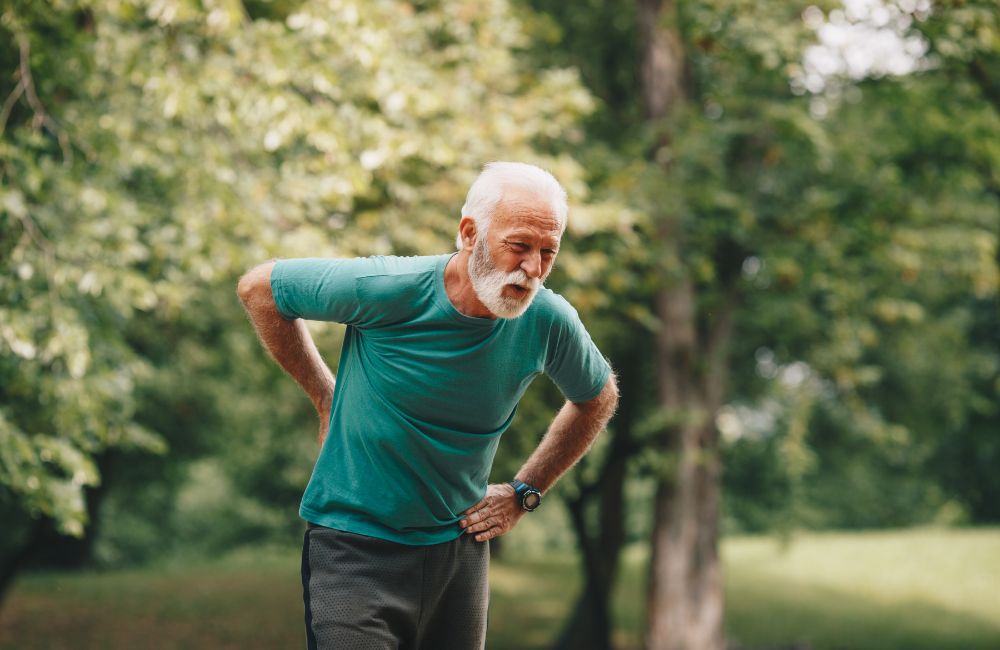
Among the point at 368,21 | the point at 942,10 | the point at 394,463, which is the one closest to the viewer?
the point at 394,463

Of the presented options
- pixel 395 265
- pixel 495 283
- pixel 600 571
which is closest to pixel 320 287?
pixel 395 265

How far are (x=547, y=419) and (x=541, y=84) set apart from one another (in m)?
3.04

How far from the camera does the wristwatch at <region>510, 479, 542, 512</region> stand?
8.69 feet

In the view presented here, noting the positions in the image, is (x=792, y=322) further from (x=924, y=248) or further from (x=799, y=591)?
(x=799, y=591)

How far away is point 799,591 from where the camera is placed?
72.8 feet

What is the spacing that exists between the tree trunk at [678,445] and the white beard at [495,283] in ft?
27.3

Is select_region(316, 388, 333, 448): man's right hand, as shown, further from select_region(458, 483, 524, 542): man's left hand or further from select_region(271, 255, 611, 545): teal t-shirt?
select_region(458, 483, 524, 542): man's left hand

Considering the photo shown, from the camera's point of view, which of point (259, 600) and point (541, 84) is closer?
point (541, 84)

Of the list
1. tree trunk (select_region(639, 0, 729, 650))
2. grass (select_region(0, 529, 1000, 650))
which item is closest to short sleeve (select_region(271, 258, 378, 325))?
tree trunk (select_region(639, 0, 729, 650))

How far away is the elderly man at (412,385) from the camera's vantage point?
89.4 inches

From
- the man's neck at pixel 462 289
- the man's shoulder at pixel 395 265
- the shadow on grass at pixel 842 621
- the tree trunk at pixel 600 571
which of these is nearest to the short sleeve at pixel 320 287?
the man's shoulder at pixel 395 265

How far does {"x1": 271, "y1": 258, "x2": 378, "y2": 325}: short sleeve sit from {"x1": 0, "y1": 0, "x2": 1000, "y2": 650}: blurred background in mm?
2762

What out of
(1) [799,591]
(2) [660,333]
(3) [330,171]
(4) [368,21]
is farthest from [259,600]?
(4) [368,21]

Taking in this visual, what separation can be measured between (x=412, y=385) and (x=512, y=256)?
0.37 meters
